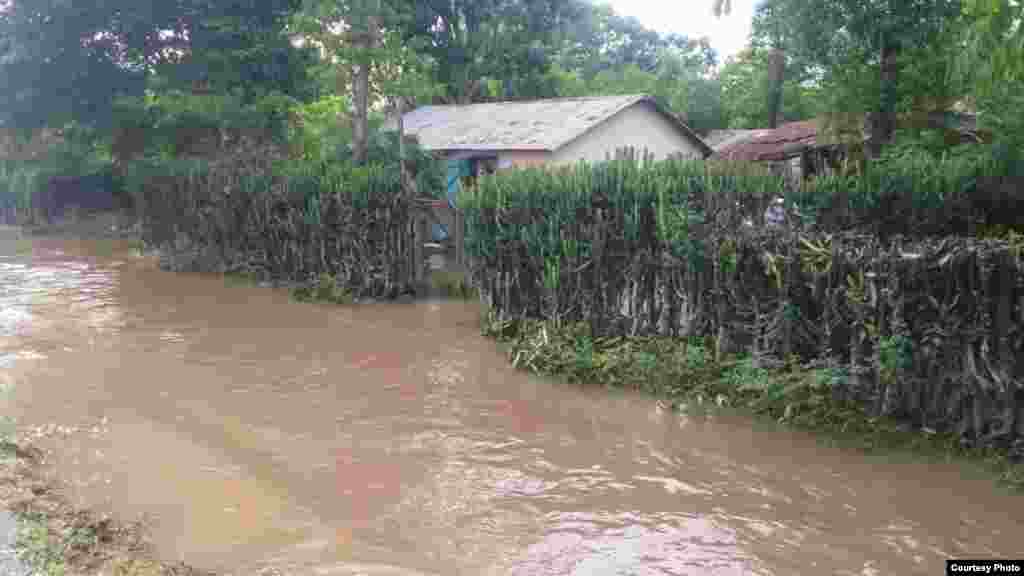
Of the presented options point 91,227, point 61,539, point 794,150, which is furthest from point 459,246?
point 91,227

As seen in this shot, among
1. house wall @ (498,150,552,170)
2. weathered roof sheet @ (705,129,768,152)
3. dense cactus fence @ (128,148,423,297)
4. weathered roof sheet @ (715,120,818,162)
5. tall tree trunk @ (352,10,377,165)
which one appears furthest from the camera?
weathered roof sheet @ (705,129,768,152)

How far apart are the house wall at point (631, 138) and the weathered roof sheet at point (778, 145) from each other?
3.52ft

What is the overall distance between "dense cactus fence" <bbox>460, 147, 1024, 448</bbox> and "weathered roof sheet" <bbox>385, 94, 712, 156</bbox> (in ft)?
22.0

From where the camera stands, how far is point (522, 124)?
763 inches

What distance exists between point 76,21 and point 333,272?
34.8 ft

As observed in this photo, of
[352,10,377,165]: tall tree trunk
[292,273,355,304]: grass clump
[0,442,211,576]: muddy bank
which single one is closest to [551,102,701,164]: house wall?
[352,10,377,165]: tall tree trunk

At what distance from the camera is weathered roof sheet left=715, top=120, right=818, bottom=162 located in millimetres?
17281

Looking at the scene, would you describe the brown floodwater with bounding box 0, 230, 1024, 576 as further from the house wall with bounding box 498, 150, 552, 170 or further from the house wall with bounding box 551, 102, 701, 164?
the house wall with bounding box 551, 102, 701, 164

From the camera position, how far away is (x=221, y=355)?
434 inches

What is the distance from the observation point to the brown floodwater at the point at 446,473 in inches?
220

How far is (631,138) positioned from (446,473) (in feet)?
44.5

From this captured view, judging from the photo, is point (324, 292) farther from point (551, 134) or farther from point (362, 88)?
point (551, 134)

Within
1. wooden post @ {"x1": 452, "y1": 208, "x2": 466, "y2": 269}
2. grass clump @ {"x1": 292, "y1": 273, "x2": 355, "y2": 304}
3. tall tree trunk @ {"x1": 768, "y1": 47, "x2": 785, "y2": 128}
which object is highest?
tall tree trunk @ {"x1": 768, "y1": 47, "x2": 785, "y2": 128}

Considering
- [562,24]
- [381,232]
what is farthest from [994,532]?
[562,24]
